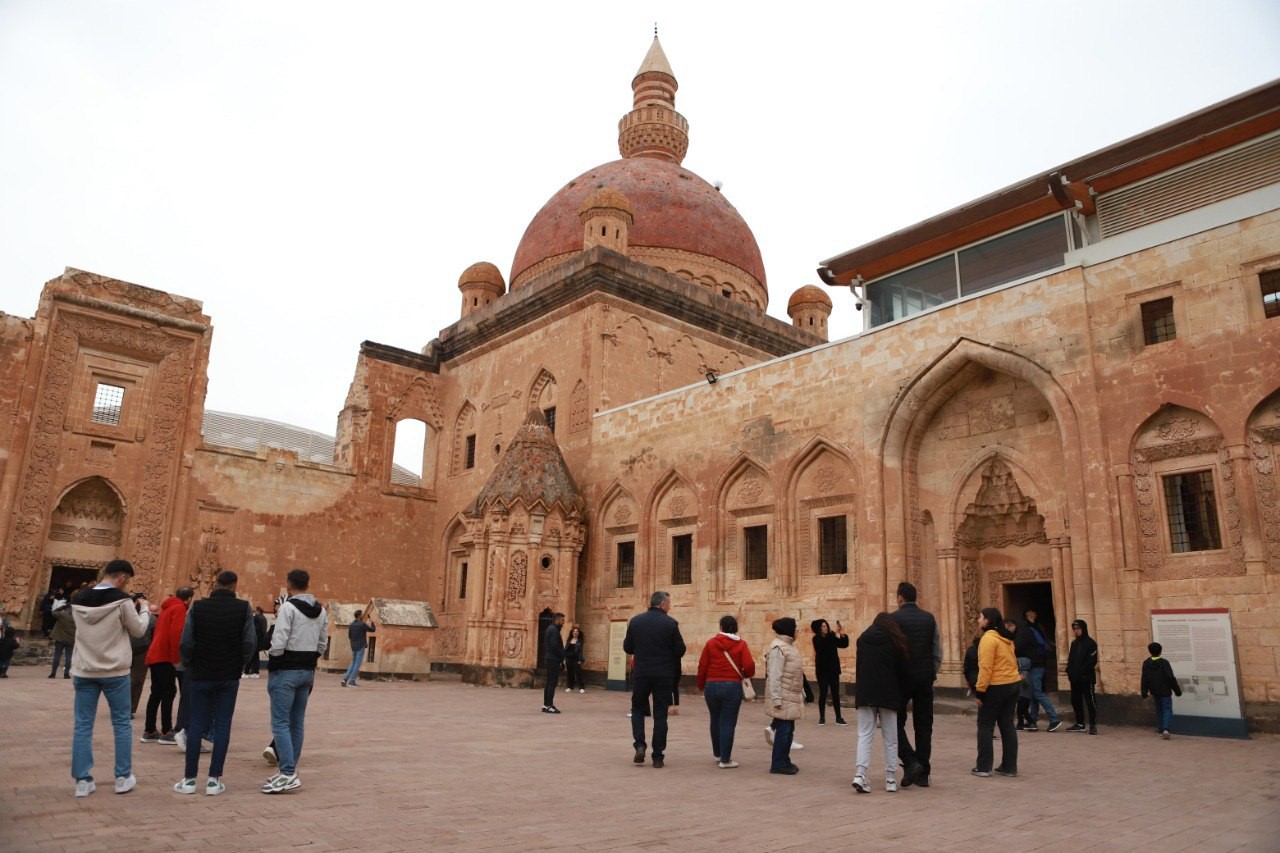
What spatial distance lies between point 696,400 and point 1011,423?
659 cm

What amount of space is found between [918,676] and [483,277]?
22695 millimetres

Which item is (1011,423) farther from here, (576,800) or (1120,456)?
(576,800)

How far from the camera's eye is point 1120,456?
12.3 meters

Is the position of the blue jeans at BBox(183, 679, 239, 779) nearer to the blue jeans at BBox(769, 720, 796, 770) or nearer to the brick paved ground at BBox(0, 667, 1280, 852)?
the brick paved ground at BBox(0, 667, 1280, 852)

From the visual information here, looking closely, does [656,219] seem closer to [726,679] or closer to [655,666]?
[655,666]

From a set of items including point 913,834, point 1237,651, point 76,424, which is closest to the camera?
point 913,834

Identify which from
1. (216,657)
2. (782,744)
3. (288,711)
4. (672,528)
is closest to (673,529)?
(672,528)

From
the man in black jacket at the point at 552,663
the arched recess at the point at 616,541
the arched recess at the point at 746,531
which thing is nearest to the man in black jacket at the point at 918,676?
the man in black jacket at the point at 552,663

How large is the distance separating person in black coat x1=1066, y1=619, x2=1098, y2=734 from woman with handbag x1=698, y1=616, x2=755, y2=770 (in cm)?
566

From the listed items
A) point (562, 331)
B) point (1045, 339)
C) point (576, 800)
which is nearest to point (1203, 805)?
point (576, 800)

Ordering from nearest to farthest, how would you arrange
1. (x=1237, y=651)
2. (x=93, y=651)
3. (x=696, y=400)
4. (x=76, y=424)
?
(x=93, y=651), (x=1237, y=651), (x=696, y=400), (x=76, y=424)

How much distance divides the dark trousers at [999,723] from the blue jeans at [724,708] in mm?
1867

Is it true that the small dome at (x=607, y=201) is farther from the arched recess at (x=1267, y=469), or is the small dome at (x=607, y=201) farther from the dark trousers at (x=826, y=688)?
the arched recess at (x=1267, y=469)

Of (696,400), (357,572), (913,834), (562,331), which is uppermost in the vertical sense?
(562,331)
